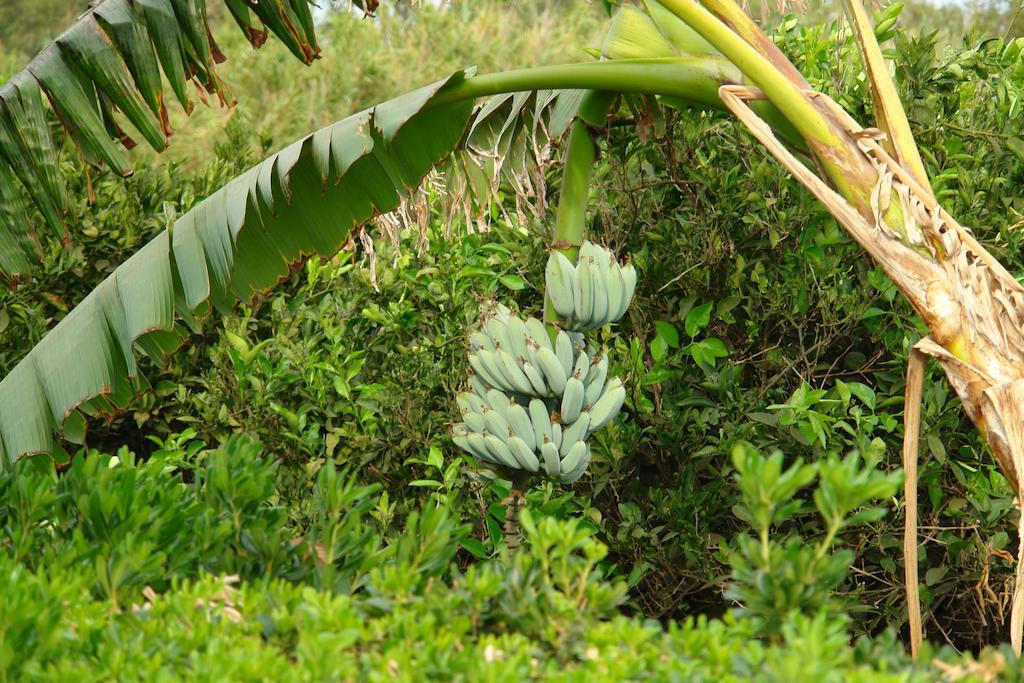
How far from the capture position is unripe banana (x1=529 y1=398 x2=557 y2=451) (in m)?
3.38

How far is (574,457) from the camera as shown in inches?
132

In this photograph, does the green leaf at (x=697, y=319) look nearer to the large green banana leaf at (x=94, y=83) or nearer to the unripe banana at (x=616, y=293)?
the unripe banana at (x=616, y=293)

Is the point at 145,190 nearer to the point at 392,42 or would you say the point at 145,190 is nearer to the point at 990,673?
the point at 990,673

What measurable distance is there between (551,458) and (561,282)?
0.55m

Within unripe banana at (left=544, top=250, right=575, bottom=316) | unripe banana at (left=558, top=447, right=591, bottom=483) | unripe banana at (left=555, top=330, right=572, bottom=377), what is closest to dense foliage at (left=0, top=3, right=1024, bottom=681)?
unripe banana at (left=558, top=447, right=591, bottom=483)

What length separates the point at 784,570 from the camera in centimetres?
199

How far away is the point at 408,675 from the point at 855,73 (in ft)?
11.5

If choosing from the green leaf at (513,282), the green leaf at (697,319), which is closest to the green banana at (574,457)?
the green leaf at (697,319)

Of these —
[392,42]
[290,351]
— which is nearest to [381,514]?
[290,351]

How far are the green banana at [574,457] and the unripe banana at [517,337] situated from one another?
32 cm

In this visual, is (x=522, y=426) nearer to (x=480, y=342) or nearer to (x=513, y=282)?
(x=480, y=342)

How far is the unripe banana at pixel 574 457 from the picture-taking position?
3.33 m

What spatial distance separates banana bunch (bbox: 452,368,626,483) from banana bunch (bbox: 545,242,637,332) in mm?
133

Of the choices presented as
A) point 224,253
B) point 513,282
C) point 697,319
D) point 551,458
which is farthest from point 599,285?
point 224,253
